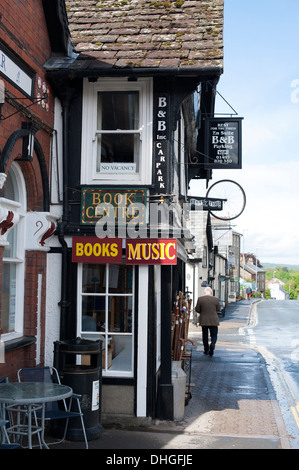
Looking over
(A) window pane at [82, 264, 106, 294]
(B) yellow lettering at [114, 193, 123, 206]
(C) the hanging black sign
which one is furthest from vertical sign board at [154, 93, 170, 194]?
(C) the hanging black sign

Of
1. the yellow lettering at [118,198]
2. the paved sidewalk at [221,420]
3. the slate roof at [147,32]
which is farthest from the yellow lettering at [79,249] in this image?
the slate roof at [147,32]

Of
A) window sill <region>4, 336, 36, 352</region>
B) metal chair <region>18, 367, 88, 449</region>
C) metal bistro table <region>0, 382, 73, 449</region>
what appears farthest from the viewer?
window sill <region>4, 336, 36, 352</region>

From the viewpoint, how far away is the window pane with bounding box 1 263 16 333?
6.81 metres

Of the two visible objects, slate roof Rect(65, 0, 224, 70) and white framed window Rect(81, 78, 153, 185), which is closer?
slate roof Rect(65, 0, 224, 70)

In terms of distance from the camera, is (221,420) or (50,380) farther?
(221,420)

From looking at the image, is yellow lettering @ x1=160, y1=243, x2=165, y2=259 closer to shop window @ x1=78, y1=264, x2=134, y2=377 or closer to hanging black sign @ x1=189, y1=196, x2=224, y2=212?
shop window @ x1=78, y1=264, x2=134, y2=377

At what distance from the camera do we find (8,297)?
6.93 m

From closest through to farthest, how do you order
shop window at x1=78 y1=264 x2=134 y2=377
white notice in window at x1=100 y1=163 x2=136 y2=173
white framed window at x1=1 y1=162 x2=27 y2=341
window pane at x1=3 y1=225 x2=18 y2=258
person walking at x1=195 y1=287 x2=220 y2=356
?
white framed window at x1=1 y1=162 x2=27 y2=341
window pane at x1=3 y1=225 x2=18 y2=258
shop window at x1=78 y1=264 x2=134 y2=377
white notice in window at x1=100 y1=163 x2=136 y2=173
person walking at x1=195 y1=287 x2=220 y2=356

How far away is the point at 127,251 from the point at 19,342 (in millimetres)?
1980

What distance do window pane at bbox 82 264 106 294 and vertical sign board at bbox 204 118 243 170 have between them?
4355 millimetres

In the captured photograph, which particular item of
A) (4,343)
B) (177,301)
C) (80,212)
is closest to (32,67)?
(80,212)

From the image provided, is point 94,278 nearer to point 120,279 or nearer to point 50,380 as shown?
point 120,279

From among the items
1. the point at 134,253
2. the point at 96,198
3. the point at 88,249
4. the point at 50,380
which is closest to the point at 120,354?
the point at 50,380
